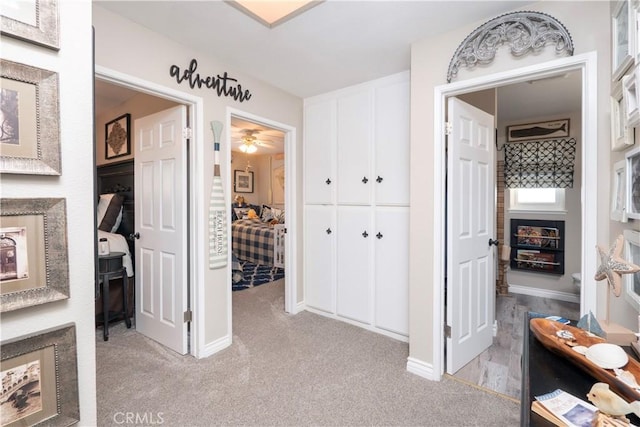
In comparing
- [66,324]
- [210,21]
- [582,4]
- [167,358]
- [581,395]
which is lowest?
[167,358]

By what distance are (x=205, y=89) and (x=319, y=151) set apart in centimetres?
126

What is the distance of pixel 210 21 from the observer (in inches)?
75.5

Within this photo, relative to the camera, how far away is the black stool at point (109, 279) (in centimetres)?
267

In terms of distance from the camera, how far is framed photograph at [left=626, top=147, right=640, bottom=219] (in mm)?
1152

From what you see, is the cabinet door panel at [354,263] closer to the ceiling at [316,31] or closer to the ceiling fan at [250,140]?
the ceiling at [316,31]

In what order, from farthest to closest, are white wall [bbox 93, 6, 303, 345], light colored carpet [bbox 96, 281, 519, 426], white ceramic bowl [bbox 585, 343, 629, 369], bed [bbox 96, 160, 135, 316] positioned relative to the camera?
bed [bbox 96, 160, 135, 316]
white wall [bbox 93, 6, 303, 345]
light colored carpet [bbox 96, 281, 519, 426]
white ceramic bowl [bbox 585, 343, 629, 369]

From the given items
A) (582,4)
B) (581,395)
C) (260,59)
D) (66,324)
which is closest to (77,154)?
(66,324)

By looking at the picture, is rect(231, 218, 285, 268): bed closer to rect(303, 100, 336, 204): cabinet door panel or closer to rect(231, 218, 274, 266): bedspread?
rect(231, 218, 274, 266): bedspread

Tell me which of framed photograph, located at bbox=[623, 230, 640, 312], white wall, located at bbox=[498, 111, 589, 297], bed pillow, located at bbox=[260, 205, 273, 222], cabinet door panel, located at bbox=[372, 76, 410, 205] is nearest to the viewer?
framed photograph, located at bbox=[623, 230, 640, 312]

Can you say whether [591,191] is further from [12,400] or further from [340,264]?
Result: [12,400]

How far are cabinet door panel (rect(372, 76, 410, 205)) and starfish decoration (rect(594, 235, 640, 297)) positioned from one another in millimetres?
1583

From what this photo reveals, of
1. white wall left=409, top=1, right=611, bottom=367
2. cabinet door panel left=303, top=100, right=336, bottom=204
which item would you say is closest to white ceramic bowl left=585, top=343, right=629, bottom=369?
white wall left=409, top=1, right=611, bottom=367

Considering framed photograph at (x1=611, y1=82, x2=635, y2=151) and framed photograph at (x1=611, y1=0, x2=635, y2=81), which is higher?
framed photograph at (x1=611, y1=0, x2=635, y2=81)

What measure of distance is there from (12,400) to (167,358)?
64.6 inches
